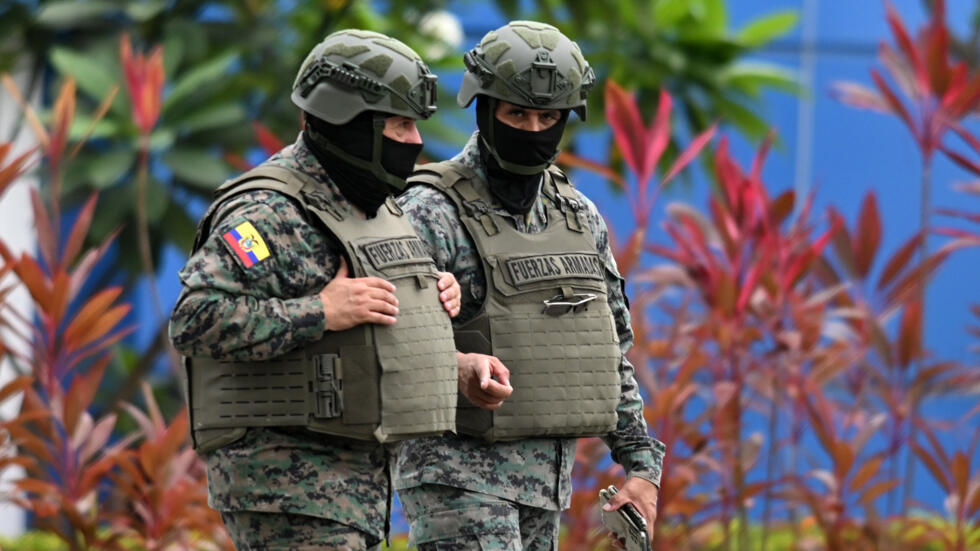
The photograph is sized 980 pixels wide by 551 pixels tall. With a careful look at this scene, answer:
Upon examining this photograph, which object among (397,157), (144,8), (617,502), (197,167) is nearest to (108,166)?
(197,167)

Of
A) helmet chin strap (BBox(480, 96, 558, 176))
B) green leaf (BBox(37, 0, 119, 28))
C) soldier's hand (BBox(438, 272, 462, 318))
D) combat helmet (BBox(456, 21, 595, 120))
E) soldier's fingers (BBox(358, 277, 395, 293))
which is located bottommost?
soldier's fingers (BBox(358, 277, 395, 293))

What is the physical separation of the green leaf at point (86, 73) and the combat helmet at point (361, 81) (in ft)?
15.8

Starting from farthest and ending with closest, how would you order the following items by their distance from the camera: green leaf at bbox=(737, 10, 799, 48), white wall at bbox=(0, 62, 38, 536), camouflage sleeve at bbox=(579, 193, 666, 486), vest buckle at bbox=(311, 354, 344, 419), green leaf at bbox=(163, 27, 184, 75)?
green leaf at bbox=(737, 10, 799, 48), white wall at bbox=(0, 62, 38, 536), green leaf at bbox=(163, 27, 184, 75), camouflage sleeve at bbox=(579, 193, 666, 486), vest buckle at bbox=(311, 354, 344, 419)

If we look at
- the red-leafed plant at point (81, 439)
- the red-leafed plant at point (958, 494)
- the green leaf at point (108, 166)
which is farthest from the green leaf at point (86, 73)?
the red-leafed plant at point (958, 494)

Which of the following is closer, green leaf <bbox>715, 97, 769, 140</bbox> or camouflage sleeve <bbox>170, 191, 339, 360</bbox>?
camouflage sleeve <bbox>170, 191, 339, 360</bbox>

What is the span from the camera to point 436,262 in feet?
10.8

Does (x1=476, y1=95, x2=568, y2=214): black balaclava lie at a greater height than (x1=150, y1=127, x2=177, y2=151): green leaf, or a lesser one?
lesser

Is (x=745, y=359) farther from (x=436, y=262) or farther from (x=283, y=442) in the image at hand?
(x=283, y=442)

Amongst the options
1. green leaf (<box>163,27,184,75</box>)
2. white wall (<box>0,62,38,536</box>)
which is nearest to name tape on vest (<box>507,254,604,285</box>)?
green leaf (<box>163,27,184,75</box>)

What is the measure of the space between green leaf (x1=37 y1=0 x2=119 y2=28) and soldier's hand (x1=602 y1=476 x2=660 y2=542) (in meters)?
5.49

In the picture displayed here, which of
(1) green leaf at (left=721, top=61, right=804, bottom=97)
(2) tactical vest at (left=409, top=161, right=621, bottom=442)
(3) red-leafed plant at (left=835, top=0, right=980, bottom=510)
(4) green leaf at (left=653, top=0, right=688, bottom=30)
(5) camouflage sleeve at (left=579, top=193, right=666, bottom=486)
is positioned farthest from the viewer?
(4) green leaf at (left=653, top=0, right=688, bottom=30)

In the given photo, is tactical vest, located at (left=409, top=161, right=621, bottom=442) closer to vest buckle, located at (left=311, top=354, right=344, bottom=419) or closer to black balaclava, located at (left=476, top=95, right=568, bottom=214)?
black balaclava, located at (left=476, top=95, right=568, bottom=214)

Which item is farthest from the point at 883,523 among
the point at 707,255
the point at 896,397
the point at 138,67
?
the point at 138,67

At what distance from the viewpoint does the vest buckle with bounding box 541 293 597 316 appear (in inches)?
132
